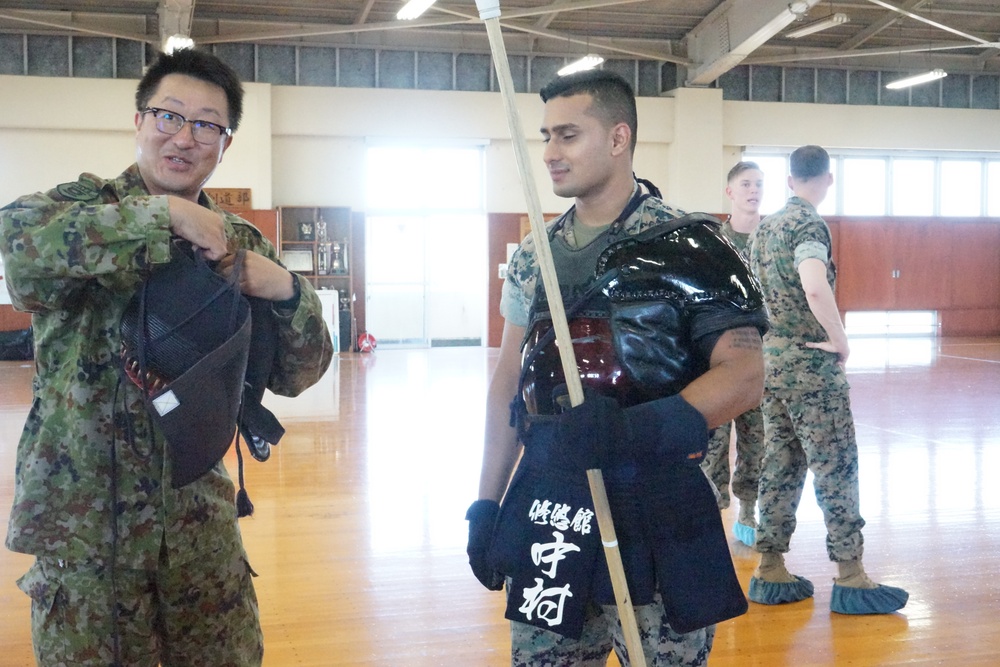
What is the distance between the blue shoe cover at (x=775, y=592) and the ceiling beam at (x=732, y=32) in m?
11.1

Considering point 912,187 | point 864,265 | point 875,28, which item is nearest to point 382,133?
point 875,28

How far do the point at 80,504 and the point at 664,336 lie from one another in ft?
3.59

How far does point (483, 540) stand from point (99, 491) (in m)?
0.72

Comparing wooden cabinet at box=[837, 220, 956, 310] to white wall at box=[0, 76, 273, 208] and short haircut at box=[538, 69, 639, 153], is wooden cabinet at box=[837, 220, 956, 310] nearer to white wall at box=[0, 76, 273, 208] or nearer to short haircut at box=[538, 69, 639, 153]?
white wall at box=[0, 76, 273, 208]

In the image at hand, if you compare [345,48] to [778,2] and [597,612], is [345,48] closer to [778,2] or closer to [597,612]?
[778,2]

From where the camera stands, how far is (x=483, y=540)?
1.89 meters

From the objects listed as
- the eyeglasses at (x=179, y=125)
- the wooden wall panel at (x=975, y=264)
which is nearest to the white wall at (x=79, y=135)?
the wooden wall panel at (x=975, y=264)

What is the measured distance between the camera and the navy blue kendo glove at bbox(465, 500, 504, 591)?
1857 millimetres

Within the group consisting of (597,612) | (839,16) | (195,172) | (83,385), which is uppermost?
(839,16)

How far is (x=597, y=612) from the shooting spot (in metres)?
1.84

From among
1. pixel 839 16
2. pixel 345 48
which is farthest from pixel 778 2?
pixel 345 48

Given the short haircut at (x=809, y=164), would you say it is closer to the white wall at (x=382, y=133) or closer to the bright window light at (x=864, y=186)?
the white wall at (x=382, y=133)

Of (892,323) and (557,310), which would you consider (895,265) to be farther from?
(557,310)

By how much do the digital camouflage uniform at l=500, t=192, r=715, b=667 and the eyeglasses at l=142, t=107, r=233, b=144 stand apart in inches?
26.0
